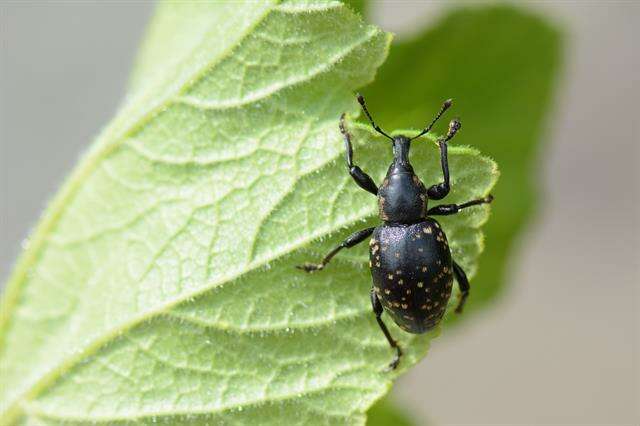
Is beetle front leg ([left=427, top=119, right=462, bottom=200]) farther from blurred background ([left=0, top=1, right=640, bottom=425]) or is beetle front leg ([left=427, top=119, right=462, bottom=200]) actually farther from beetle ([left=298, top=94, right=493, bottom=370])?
blurred background ([left=0, top=1, right=640, bottom=425])

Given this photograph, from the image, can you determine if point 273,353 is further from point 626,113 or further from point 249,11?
point 626,113

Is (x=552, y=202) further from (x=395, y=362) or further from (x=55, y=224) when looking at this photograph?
(x=55, y=224)

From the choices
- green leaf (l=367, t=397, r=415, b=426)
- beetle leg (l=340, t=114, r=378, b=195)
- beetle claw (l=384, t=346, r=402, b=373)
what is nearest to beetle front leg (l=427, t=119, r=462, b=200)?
beetle leg (l=340, t=114, r=378, b=195)

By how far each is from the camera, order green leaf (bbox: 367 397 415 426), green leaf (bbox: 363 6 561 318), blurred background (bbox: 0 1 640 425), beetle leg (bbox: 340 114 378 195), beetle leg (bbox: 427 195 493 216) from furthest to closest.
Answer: blurred background (bbox: 0 1 640 425) → green leaf (bbox: 367 397 415 426) → green leaf (bbox: 363 6 561 318) → beetle leg (bbox: 427 195 493 216) → beetle leg (bbox: 340 114 378 195)

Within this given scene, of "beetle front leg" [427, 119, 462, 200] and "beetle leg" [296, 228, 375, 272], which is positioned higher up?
"beetle front leg" [427, 119, 462, 200]

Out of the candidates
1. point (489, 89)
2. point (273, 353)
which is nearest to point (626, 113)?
point (489, 89)

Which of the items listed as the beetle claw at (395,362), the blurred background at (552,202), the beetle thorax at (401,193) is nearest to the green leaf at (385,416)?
the beetle claw at (395,362)

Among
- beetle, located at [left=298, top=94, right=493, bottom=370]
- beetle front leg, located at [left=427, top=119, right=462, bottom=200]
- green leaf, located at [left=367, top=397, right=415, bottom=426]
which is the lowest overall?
green leaf, located at [left=367, top=397, right=415, bottom=426]
